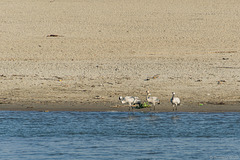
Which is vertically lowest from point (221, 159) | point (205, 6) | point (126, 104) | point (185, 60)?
point (221, 159)

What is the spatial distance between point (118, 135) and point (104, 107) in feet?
8.50

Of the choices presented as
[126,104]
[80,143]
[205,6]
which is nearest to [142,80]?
[126,104]

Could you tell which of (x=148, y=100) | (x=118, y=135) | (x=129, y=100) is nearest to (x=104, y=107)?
(x=129, y=100)

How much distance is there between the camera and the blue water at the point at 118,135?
10.7 m

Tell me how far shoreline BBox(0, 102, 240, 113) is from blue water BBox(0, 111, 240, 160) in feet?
1.06

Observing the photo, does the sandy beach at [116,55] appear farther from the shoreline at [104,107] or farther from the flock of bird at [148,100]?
the flock of bird at [148,100]

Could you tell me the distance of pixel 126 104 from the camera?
15.2m

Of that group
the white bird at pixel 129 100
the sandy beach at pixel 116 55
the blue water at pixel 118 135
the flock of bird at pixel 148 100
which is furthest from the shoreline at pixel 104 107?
the white bird at pixel 129 100

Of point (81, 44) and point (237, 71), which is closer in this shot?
point (237, 71)

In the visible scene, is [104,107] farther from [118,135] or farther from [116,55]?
[116,55]

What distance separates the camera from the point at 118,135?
40.0ft

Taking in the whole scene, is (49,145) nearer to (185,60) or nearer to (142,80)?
(142,80)

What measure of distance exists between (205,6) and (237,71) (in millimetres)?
16666

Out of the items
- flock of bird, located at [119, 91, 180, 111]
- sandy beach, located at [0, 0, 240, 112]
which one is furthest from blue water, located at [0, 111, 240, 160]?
sandy beach, located at [0, 0, 240, 112]
